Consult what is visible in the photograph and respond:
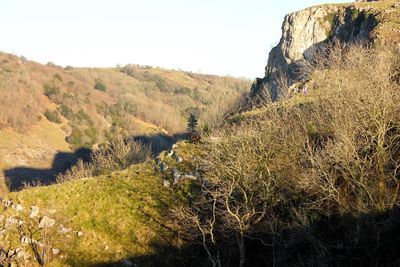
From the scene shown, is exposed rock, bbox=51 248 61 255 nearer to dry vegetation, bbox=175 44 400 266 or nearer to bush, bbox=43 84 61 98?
dry vegetation, bbox=175 44 400 266

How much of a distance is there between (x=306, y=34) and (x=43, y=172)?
2884 inches

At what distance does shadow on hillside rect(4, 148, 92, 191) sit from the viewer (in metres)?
104

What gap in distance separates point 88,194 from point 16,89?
120250mm

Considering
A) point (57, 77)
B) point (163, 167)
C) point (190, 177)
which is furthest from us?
point (57, 77)

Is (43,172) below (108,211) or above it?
below

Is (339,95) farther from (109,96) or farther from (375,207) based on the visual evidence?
(109,96)

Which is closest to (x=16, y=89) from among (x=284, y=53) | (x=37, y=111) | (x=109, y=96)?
(x=37, y=111)

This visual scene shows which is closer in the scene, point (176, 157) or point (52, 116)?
point (176, 157)

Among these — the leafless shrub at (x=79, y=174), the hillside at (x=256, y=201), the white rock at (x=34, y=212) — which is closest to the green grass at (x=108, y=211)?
the hillside at (x=256, y=201)

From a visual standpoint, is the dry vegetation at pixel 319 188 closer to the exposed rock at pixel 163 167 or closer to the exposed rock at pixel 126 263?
the exposed rock at pixel 126 263

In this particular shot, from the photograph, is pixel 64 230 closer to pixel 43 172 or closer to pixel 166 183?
pixel 166 183

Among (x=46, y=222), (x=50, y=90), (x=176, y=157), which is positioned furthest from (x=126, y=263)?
(x=50, y=90)

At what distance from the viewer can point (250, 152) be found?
101ft

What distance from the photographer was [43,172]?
377 ft
